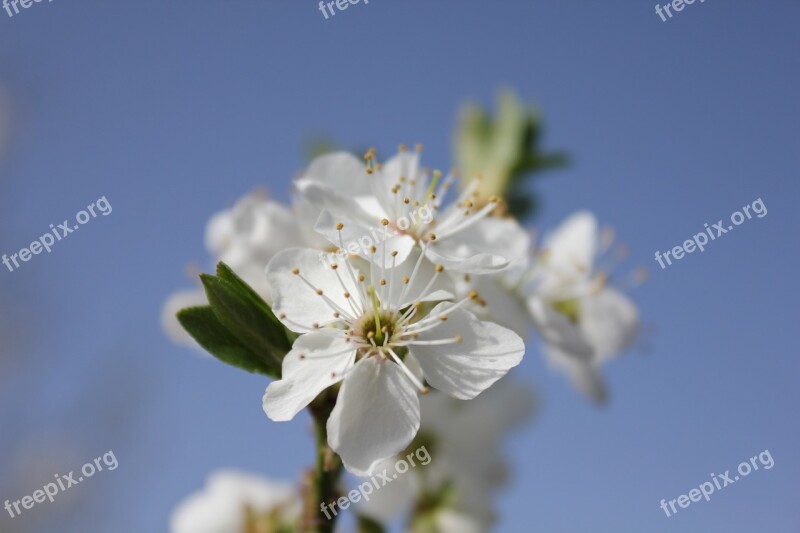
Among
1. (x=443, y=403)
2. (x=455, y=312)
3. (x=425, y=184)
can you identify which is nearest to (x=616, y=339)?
(x=443, y=403)

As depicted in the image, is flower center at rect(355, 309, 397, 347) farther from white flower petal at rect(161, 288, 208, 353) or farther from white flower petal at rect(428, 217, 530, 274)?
white flower petal at rect(161, 288, 208, 353)

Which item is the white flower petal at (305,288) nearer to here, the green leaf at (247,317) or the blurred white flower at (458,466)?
the green leaf at (247,317)

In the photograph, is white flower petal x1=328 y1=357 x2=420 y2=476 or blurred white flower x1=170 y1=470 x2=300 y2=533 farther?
blurred white flower x1=170 y1=470 x2=300 y2=533

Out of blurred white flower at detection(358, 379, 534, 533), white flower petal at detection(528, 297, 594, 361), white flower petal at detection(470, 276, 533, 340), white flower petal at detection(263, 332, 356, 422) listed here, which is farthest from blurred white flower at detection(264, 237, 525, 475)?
blurred white flower at detection(358, 379, 534, 533)

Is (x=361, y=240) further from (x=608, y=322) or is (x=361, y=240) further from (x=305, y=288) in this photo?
(x=608, y=322)

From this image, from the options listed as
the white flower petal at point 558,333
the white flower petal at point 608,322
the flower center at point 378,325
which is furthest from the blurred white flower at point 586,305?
the flower center at point 378,325

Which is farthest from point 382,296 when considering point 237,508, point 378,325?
point 237,508

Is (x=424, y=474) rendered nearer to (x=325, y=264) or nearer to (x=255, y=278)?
(x=255, y=278)
